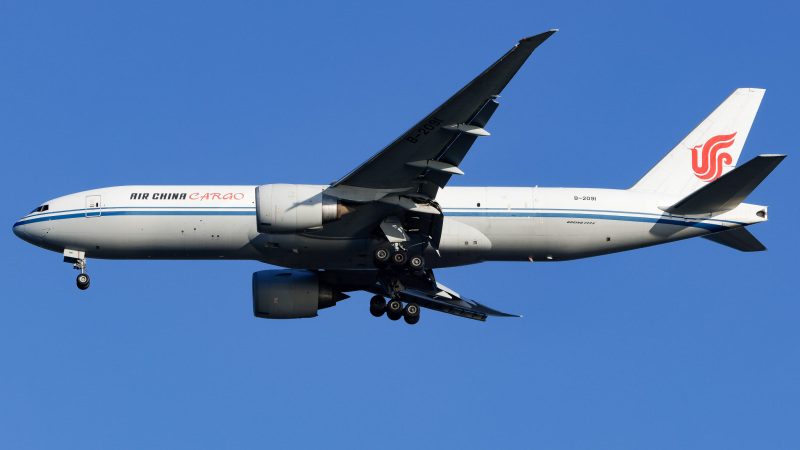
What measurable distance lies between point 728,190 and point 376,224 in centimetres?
1181

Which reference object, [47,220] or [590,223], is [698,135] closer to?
[590,223]

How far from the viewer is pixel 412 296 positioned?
41.8m

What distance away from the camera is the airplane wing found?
30.3 m

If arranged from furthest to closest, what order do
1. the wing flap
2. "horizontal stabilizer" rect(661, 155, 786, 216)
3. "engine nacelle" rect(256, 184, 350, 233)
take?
the wing flap → "horizontal stabilizer" rect(661, 155, 786, 216) → "engine nacelle" rect(256, 184, 350, 233)

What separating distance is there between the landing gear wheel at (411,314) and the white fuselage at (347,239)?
168cm

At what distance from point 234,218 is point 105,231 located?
179 inches

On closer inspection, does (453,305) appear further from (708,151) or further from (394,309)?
(708,151)

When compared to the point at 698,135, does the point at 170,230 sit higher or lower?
lower

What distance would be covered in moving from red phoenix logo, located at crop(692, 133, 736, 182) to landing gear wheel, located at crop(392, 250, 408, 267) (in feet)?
39.7

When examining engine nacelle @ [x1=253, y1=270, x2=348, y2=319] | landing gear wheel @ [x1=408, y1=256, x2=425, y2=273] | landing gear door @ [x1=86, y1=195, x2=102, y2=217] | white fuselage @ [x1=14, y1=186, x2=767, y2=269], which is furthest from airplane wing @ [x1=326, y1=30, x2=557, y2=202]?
landing gear door @ [x1=86, y1=195, x2=102, y2=217]

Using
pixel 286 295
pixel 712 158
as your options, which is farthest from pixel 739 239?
pixel 286 295

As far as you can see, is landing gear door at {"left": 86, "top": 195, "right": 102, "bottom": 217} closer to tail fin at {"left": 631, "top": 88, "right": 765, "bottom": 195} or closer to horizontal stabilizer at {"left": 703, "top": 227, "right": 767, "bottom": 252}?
tail fin at {"left": 631, "top": 88, "right": 765, "bottom": 195}

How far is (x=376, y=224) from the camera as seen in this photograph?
3609 centimetres

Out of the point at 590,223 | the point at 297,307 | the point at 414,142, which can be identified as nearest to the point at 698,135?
the point at 590,223
